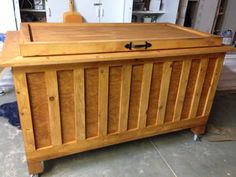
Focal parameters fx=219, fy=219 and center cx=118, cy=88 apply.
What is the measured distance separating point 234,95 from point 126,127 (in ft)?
5.70

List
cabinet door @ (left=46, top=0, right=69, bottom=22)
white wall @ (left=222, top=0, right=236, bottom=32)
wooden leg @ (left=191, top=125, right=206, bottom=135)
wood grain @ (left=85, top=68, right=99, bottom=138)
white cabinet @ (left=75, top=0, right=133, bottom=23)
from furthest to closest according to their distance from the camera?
white wall @ (left=222, top=0, right=236, bottom=32) < white cabinet @ (left=75, top=0, right=133, bottom=23) < cabinet door @ (left=46, top=0, right=69, bottom=22) < wooden leg @ (left=191, top=125, right=206, bottom=135) < wood grain @ (left=85, top=68, right=99, bottom=138)

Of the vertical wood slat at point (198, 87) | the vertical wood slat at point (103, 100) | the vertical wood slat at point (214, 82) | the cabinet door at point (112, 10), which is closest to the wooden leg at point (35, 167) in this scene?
the vertical wood slat at point (103, 100)

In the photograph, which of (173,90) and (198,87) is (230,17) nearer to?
(198,87)

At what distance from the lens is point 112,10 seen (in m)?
2.57

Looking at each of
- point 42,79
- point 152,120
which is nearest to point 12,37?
point 42,79

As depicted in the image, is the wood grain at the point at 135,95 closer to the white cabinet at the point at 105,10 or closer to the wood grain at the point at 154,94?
the wood grain at the point at 154,94

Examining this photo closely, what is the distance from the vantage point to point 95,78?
47.9 inches

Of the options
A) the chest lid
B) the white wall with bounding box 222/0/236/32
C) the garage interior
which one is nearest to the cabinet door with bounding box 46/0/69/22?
the garage interior

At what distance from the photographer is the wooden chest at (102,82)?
1091mm

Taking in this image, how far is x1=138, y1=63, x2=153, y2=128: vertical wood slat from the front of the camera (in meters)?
1.31

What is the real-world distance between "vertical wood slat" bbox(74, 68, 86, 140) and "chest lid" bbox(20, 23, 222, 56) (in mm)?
130

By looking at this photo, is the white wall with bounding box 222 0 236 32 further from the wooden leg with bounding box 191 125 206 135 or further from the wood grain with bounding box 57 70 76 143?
the wood grain with bounding box 57 70 76 143

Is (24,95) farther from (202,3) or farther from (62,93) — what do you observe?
(202,3)

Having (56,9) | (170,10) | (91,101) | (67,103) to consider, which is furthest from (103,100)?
(170,10)
